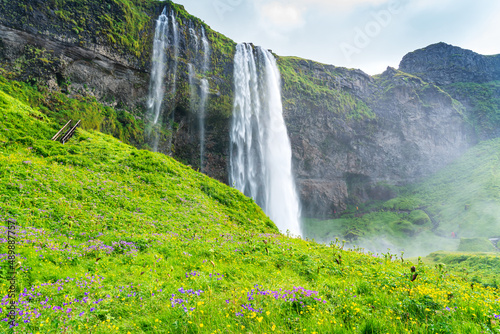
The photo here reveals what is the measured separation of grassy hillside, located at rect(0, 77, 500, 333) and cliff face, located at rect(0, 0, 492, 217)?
1852cm

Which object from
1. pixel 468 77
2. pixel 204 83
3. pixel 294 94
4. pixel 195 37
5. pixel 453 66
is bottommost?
pixel 204 83

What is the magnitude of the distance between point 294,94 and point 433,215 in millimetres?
52135

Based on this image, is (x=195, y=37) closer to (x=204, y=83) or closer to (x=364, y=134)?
(x=204, y=83)

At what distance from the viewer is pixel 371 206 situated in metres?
70.8

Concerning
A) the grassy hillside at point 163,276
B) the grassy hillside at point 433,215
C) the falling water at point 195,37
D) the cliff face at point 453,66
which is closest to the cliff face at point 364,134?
the grassy hillside at point 433,215

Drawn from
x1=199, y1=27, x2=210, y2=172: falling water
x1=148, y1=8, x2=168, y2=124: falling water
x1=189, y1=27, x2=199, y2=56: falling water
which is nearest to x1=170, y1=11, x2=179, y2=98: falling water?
x1=148, y1=8, x2=168, y2=124: falling water

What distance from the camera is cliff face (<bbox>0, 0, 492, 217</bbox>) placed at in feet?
83.7

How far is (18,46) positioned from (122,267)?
1184 inches

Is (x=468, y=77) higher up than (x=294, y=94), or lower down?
higher up

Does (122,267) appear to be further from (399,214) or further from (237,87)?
(399,214)

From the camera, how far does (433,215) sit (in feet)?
213

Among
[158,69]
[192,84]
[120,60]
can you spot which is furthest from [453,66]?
[120,60]

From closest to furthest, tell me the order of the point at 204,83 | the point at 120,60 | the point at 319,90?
1. the point at 120,60
2. the point at 204,83
3. the point at 319,90

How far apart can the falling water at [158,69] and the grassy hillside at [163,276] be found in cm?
2322
